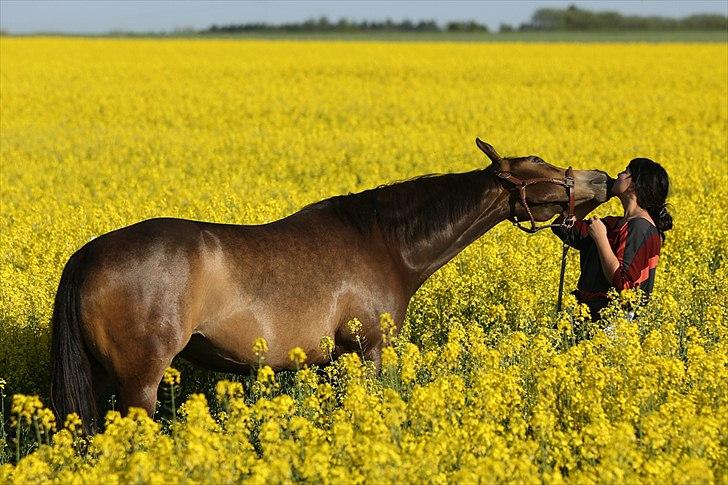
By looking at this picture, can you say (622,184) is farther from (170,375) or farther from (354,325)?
(170,375)

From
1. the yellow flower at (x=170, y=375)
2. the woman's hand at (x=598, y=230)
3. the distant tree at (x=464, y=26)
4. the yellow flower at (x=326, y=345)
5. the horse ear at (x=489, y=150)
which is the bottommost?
the distant tree at (x=464, y=26)

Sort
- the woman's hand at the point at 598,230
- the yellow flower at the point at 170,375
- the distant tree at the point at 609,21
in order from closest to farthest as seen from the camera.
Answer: the yellow flower at the point at 170,375, the woman's hand at the point at 598,230, the distant tree at the point at 609,21

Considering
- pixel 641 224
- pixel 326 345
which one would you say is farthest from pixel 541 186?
pixel 326 345

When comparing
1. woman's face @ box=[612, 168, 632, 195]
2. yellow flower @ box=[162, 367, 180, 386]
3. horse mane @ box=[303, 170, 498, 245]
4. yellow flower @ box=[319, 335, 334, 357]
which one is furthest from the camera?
woman's face @ box=[612, 168, 632, 195]

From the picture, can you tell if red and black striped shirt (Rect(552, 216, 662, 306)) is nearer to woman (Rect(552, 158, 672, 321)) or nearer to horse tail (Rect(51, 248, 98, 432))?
woman (Rect(552, 158, 672, 321))

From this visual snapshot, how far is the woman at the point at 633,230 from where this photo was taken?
6309 millimetres

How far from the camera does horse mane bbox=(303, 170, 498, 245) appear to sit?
6137 millimetres

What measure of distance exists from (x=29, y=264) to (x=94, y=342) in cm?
447

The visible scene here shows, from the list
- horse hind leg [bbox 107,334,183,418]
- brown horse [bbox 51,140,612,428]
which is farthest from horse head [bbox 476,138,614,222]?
horse hind leg [bbox 107,334,183,418]

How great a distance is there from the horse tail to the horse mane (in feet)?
5.01

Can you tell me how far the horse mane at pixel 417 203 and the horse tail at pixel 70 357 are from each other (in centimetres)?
153

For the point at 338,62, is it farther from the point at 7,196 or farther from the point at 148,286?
the point at 148,286

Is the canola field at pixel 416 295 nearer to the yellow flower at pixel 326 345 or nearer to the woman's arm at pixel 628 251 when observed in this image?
the yellow flower at pixel 326 345

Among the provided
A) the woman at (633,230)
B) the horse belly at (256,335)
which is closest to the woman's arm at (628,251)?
the woman at (633,230)
